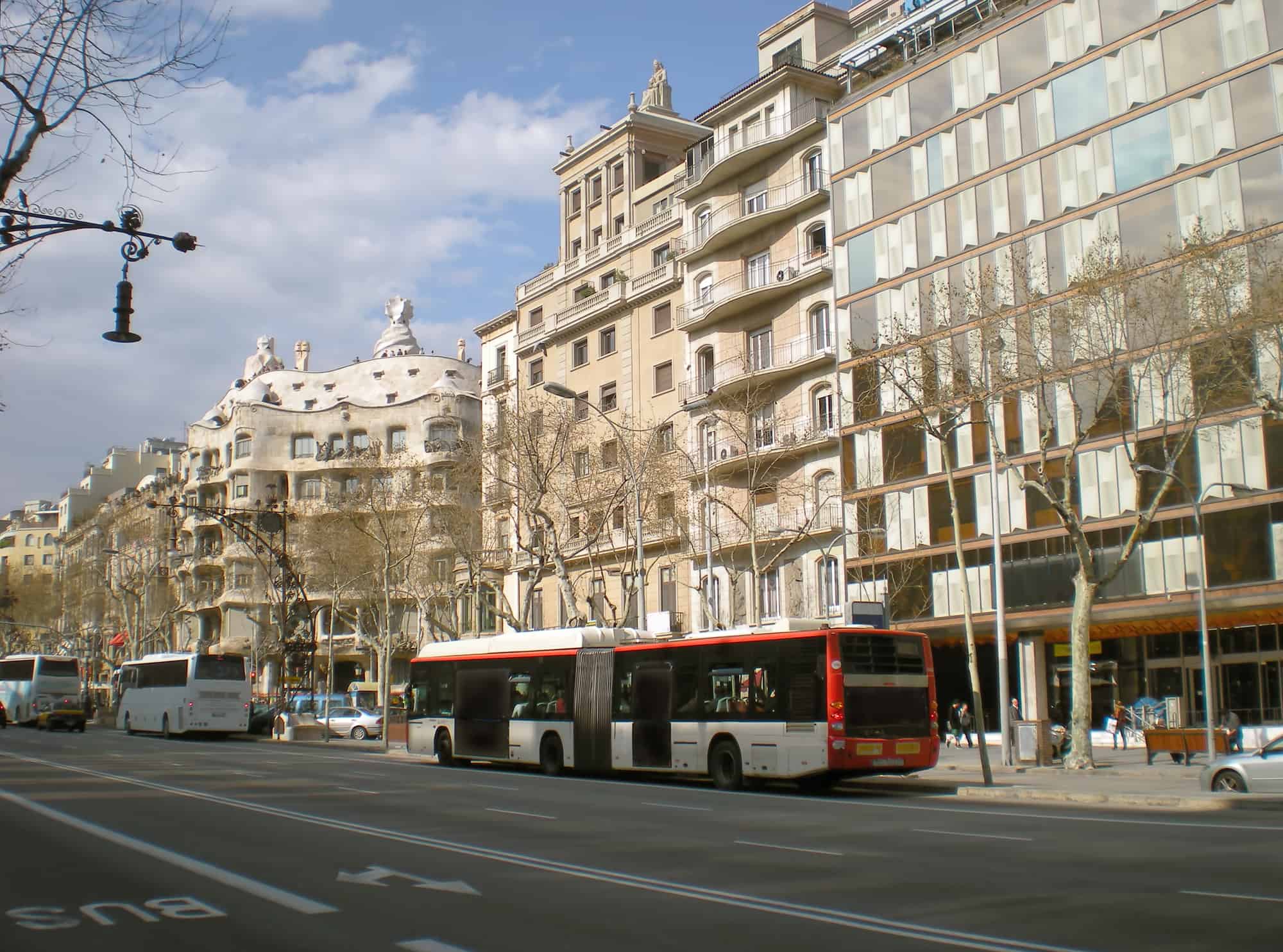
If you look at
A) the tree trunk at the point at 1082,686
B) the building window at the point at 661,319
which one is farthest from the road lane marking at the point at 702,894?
the building window at the point at 661,319

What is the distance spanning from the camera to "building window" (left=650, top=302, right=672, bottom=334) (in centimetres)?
4928

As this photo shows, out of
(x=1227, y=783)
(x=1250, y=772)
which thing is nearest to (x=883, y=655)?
(x=1227, y=783)

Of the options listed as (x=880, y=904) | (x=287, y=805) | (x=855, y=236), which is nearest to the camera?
(x=880, y=904)

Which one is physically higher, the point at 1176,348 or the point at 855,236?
the point at 855,236

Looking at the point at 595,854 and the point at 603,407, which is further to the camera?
the point at 603,407

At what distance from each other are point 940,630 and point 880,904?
30.3 meters

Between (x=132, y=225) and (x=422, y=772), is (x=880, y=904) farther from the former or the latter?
(x=422, y=772)

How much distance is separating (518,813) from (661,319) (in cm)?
3561

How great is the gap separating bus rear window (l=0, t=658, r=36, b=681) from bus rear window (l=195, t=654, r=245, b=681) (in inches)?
563

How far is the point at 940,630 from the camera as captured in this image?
37.8 meters

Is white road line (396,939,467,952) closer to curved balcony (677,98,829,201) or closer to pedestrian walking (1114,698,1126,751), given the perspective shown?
pedestrian walking (1114,698,1126,751)

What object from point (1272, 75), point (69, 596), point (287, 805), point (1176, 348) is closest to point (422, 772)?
point (287, 805)

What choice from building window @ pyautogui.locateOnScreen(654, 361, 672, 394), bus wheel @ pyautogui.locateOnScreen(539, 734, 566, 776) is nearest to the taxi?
building window @ pyautogui.locateOnScreen(654, 361, 672, 394)

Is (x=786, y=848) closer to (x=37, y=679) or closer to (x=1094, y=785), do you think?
(x=1094, y=785)
